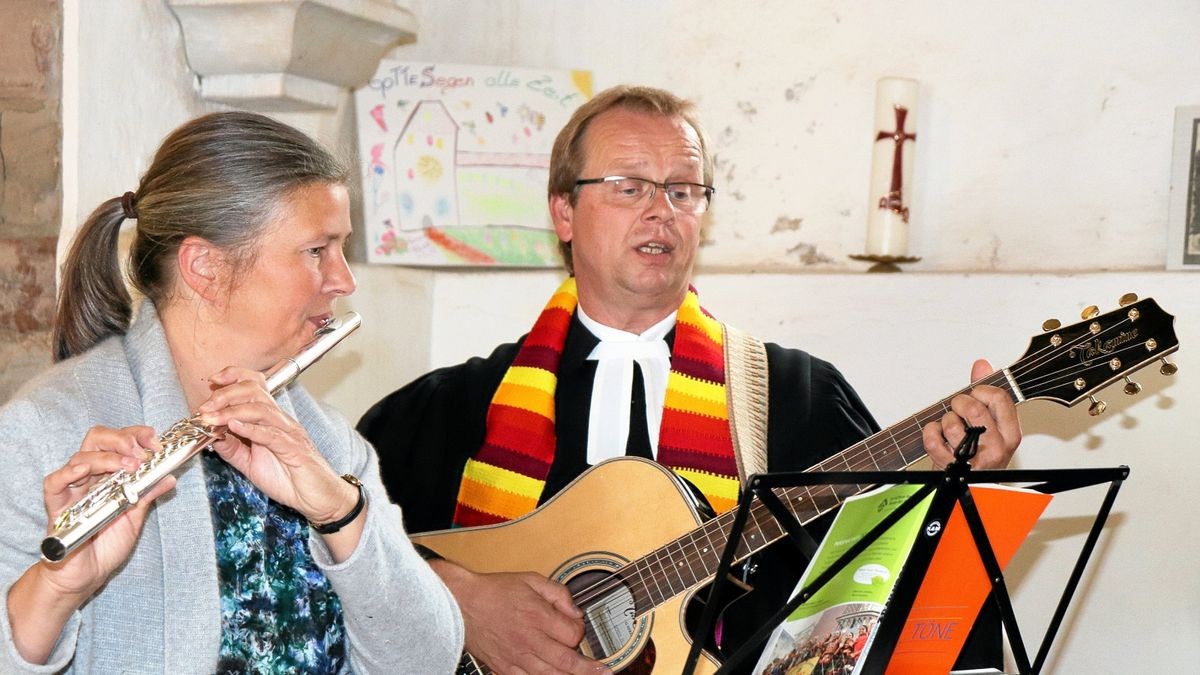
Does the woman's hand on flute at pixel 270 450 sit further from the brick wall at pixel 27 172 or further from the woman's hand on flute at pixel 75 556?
the brick wall at pixel 27 172

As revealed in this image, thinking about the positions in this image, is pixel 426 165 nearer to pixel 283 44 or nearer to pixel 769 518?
pixel 283 44

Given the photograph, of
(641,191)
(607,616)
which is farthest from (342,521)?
(641,191)

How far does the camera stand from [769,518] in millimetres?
2469

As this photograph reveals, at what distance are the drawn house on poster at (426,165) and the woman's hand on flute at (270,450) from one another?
1.71 meters

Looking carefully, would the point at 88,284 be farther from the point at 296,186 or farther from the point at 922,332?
the point at 922,332

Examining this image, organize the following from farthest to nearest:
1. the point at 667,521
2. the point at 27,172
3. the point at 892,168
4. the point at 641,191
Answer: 1. the point at 892,168
2. the point at 641,191
3. the point at 27,172
4. the point at 667,521

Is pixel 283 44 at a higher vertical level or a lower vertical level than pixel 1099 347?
higher

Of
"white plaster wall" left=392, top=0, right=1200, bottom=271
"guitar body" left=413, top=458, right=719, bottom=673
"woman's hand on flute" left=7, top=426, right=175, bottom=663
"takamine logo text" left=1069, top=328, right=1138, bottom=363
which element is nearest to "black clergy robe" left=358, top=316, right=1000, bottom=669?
"guitar body" left=413, top=458, right=719, bottom=673

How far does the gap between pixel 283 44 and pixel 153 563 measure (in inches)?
61.4

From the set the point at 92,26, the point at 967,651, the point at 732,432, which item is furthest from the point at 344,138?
the point at 967,651

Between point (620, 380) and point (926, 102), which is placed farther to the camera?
point (926, 102)

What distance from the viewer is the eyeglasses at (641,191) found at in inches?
116

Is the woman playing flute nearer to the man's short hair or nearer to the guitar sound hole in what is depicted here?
the guitar sound hole

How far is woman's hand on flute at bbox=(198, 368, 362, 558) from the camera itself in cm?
183
